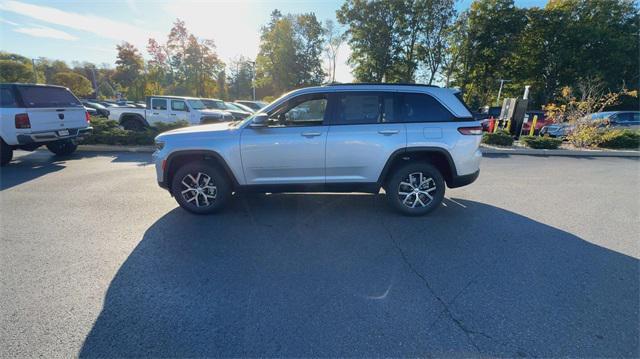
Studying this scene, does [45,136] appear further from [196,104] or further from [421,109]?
[421,109]

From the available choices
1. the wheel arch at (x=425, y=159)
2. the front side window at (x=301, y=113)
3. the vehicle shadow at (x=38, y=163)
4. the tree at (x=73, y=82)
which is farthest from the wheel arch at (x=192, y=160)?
the tree at (x=73, y=82)

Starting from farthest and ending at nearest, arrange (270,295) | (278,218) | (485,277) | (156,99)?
(156,99)
(278,218)
(485,277)
(270,295)

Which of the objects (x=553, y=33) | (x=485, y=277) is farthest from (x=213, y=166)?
(x=553, y=33)

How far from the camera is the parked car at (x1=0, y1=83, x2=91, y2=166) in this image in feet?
21.3

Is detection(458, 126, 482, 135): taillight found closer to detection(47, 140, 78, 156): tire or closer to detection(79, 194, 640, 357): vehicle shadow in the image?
detection(79, 194, 640, 357): vehicle shadow

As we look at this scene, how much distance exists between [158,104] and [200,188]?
9.06m

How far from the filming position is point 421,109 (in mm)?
3918

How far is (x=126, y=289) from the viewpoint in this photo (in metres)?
2.50

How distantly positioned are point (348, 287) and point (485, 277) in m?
1.40

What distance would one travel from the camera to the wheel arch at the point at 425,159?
12.7 feet

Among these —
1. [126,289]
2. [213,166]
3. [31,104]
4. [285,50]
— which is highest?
→ [285,50]

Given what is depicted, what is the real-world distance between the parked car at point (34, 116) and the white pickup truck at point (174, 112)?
3.38 meters

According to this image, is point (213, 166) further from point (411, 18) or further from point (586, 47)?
point (586, 47)

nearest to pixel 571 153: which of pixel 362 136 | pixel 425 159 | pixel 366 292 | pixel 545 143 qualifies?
pixel 545 143
